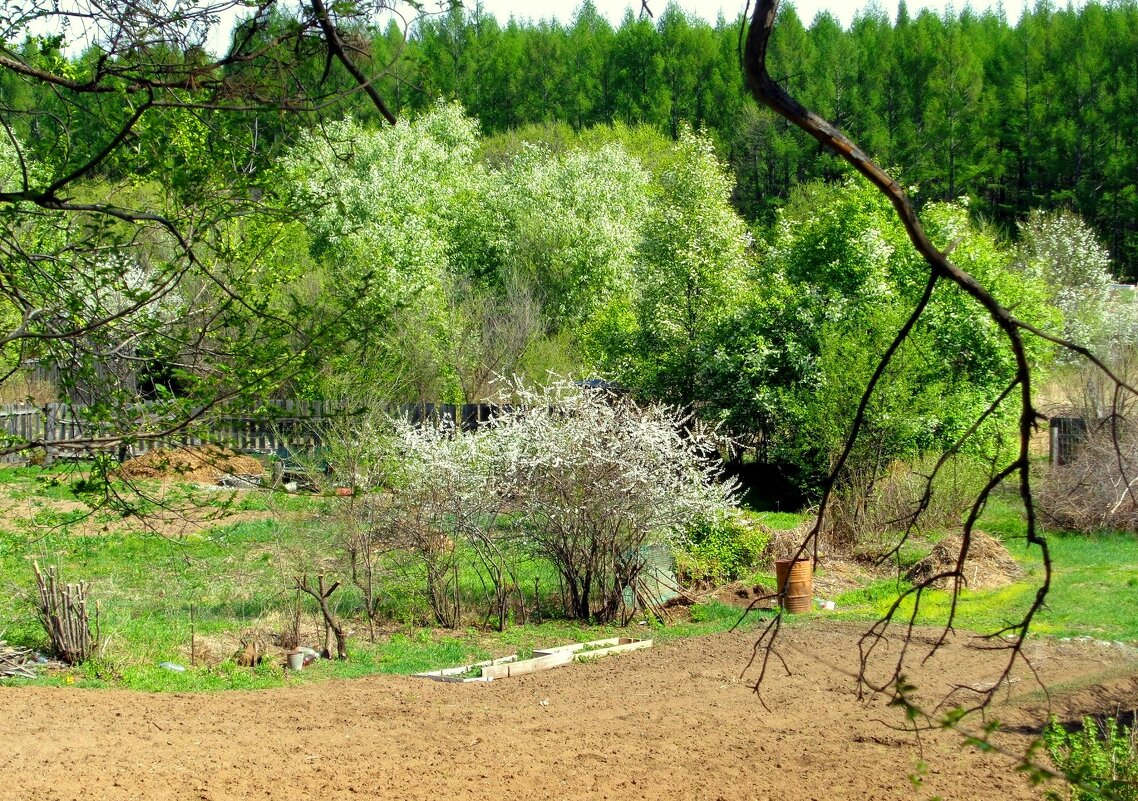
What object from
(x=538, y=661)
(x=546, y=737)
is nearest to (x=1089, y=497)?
(x=538, y=661)

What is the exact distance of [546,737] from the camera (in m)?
7.94

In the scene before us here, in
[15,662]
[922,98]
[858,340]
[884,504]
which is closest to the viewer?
[15,662]

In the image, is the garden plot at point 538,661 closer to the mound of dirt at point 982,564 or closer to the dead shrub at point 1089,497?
the mound of dirt at point 982,564

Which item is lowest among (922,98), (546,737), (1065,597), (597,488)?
(1065,597)

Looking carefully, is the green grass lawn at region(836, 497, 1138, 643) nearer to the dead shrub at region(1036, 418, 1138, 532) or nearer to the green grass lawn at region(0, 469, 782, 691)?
the dead shrub at region(1036, 418, 1138, 532)

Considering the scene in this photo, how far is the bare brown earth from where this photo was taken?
6617 mm

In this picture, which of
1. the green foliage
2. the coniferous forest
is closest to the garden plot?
the green foliage

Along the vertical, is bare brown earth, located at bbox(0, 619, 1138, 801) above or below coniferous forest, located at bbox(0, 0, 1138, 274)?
below

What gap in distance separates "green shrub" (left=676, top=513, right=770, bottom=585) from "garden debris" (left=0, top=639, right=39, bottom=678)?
25.6ft

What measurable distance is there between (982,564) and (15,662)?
39.1 feet

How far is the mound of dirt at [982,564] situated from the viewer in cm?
1371

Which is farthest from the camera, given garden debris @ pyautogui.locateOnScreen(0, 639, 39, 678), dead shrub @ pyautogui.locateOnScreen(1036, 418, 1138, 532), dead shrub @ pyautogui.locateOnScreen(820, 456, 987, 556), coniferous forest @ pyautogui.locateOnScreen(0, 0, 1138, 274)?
coniferous forest @ pyautogui.locateOnScreen(0, 0, 1138, 274)

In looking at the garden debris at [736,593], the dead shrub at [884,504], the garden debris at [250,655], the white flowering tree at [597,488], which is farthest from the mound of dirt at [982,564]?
the garden debris at [250,655]

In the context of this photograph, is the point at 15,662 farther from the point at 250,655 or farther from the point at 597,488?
the point at 597,488
